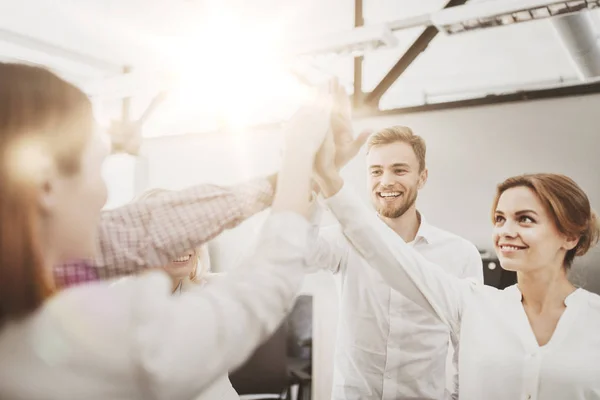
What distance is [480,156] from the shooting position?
252cm

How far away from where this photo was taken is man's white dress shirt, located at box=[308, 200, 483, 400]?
1.81 m

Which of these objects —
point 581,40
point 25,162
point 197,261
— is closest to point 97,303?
point 25,162

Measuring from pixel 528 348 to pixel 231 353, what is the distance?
45.7 inches

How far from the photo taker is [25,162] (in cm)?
53

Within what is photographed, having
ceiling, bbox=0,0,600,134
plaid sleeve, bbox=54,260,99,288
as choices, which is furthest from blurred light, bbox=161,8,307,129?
plaid sleeve, bbox=54,260,99,288

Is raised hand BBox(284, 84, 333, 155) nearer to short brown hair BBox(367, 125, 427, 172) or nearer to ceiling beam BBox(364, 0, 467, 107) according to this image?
short brown hair BBox(367, 125, 427, 172)

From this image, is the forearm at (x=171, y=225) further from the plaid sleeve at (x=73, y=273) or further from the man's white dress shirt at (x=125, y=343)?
the man's white dress shirt at (x=125, y=343)

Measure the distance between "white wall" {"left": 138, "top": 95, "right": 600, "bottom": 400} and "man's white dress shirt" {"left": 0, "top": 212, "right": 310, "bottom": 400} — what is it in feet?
7.35

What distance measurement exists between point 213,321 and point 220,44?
2537 mm

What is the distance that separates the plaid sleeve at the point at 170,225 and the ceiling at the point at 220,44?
1633 millimetres

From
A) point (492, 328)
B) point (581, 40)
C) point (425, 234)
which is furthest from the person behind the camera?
point (581, 40)

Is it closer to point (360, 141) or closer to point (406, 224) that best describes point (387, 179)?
point (406, 224)

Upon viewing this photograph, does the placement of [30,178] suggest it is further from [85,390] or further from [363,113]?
[363,113]

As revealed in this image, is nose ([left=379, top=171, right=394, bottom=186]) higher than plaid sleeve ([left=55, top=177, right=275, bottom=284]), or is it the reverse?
nose ([left=379, top=171, right=394, bottom=186])
